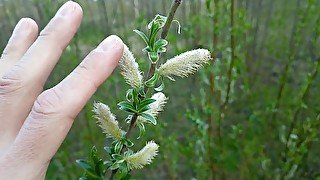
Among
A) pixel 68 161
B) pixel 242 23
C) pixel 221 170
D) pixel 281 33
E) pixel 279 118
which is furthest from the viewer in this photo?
pixel 281 33

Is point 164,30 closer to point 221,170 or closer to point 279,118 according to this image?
point 221,170

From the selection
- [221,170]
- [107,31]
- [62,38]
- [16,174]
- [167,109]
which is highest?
[62,38]

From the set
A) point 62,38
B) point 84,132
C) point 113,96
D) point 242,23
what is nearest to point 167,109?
point 113,96

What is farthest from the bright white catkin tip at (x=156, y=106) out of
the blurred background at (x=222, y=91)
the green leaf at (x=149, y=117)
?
the blurred background at (x=222, y=91)

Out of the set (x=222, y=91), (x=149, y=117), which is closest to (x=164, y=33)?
(x=149, y=117)

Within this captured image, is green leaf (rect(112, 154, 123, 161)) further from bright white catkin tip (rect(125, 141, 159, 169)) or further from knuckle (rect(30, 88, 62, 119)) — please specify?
knuckle (rect(30, 88, 62, 119))

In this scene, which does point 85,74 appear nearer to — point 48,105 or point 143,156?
point 48,105

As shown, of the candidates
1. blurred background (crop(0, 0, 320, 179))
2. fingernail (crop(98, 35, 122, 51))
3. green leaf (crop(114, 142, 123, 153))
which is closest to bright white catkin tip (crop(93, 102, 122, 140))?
green leaf (crop(114, 142, 123, 153))

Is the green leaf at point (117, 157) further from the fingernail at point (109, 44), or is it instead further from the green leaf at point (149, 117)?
the fingernail at point (109, 44)
